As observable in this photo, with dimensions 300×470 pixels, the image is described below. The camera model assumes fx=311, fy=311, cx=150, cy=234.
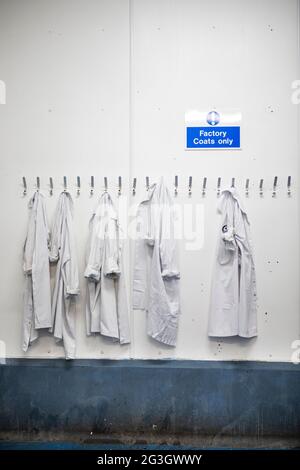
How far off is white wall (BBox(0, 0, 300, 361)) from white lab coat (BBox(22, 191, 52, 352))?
99 millimetres

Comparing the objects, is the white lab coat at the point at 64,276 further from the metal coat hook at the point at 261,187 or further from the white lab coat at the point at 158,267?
the metal coat hook at the point at 261,187

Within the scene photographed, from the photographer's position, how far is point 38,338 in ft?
6.81

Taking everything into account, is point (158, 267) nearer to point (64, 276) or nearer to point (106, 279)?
point (106, 279)

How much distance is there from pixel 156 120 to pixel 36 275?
1.28 meters

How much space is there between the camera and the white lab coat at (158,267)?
1.96 meters

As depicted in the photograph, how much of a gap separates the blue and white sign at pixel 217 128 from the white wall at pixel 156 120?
2.1 inches

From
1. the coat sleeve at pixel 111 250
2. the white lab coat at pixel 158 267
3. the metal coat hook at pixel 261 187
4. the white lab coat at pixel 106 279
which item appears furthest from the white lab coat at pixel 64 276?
the metal coat hook at pixel 261 187

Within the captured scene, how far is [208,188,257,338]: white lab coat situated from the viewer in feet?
6.42

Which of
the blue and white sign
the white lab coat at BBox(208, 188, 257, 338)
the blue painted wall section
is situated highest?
the blue and white sign

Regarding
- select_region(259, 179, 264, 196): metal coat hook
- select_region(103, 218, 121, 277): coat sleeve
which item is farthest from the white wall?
select_region(103, 218, 121, 277): coat sleeve

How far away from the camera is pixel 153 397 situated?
198 cm

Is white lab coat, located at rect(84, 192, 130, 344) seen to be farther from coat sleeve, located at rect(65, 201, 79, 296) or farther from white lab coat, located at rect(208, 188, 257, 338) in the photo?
white lab coat, located at rect(208, 188, 257, 338)

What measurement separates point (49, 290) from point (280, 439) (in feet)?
5.68
